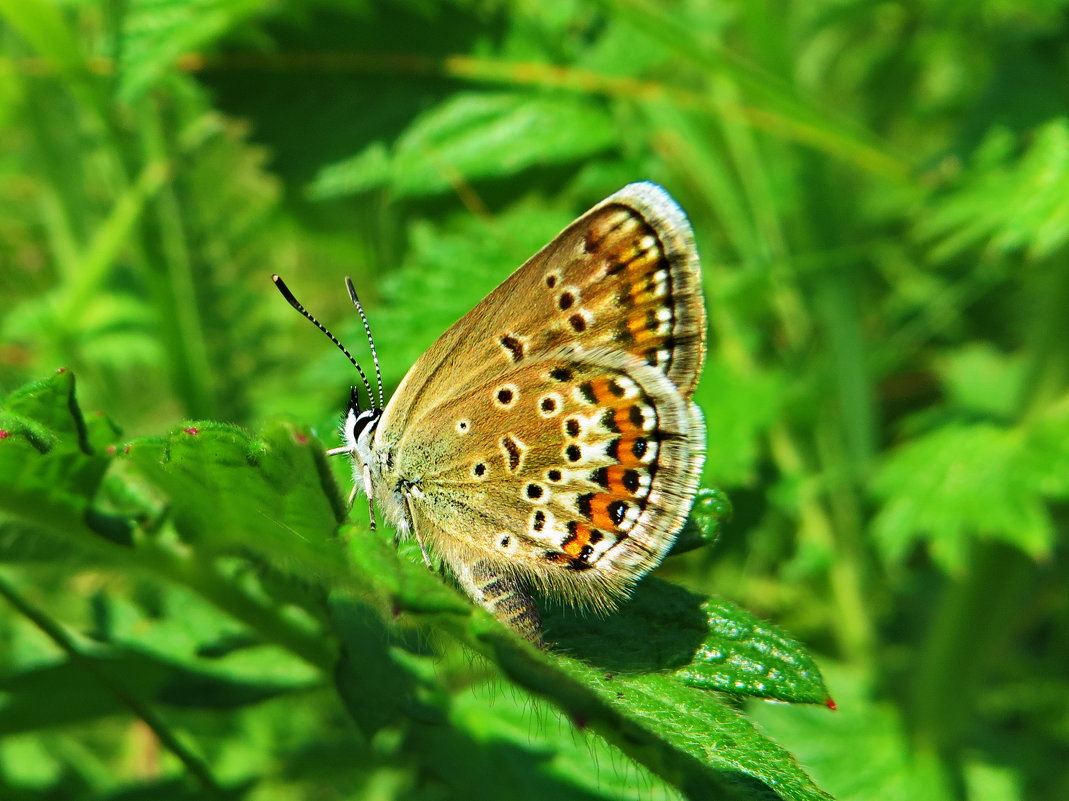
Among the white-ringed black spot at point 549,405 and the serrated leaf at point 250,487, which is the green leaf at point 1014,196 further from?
the serrated leaf at point 250,487

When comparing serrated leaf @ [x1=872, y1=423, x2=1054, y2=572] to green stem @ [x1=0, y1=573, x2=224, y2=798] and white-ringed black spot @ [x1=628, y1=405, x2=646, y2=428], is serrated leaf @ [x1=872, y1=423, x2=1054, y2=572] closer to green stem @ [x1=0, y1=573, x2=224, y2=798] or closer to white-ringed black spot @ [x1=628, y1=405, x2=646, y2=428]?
white-ringed black spot @ [x1=628, y1=405, x2=646, y2=428]

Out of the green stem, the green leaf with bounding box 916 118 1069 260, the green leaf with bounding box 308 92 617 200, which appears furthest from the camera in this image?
the green leaf with bounding box 308 92 617 200

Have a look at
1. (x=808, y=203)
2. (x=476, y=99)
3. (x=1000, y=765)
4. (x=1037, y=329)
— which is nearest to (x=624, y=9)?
(x=476, y=99)

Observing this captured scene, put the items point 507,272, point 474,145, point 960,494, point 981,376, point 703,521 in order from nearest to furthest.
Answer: point 703,521, point 960,494, point 507,272, point 474,145, point 981,376

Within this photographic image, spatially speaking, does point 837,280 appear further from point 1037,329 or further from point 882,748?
point 882,748

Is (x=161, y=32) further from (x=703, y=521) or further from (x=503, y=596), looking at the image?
(x=703, y=521)

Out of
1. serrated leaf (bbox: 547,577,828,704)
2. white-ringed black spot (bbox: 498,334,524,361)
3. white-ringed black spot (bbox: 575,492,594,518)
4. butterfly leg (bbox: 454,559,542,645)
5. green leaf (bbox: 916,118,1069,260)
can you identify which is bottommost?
butterfly leg (bbox: 454,559,542,645)

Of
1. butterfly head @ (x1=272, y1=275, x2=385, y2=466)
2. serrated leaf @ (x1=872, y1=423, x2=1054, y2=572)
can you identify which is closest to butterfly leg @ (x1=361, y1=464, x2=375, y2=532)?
butterfly head @ (x1=272, y1=275, x2=385, y2=466)

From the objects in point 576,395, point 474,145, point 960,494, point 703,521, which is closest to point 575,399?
point 576,395
